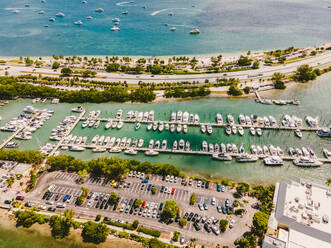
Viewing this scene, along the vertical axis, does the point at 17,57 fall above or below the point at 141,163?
above

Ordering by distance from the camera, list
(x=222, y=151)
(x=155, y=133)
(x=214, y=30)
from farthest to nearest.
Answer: (x=214, y=30)
(x=155, y=133)
(x=222, y=151)

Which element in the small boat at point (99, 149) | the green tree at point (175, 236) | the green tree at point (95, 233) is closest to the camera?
the green tree at point (175, 236)

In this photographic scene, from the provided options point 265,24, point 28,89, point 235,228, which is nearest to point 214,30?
point 265,24

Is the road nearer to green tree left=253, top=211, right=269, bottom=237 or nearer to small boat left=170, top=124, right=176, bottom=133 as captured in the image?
small boat left=170, top=124, right=176, bottom=133

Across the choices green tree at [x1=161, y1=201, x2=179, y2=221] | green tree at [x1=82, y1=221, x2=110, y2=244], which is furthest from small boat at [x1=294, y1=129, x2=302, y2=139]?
green tree at [x1=82, y1=221, x2=110, y2=244]

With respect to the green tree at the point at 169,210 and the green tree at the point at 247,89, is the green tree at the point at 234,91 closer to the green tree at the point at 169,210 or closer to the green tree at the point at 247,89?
the green tree at the point at 247,89

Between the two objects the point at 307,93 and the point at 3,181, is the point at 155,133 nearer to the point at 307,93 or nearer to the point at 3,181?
the point at 3,181

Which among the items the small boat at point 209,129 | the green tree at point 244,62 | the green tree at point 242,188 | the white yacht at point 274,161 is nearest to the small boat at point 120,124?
the small boat at point 209,129
